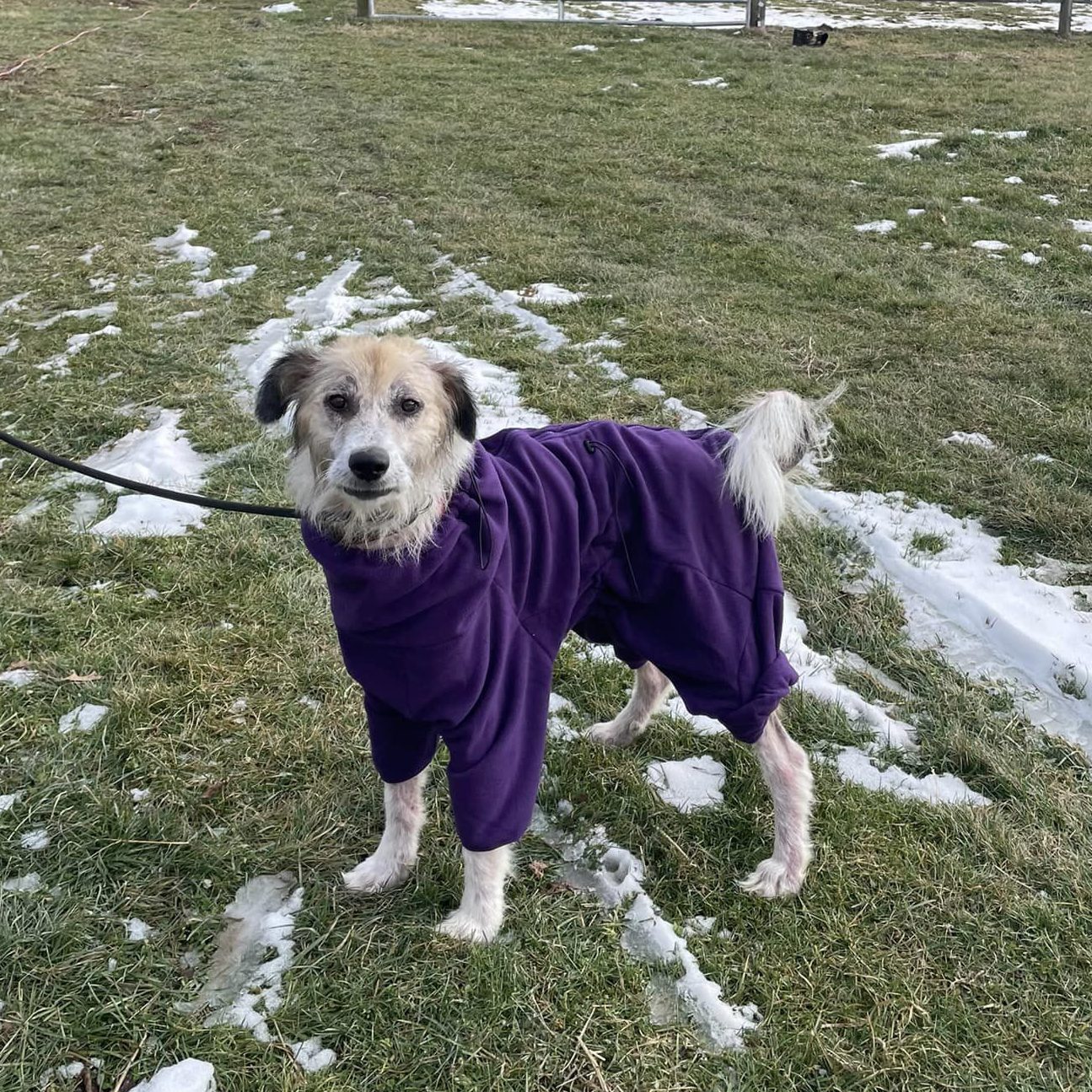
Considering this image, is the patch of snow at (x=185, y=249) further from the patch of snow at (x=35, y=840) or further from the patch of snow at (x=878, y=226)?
the patch of snow at (x=35, y=840)

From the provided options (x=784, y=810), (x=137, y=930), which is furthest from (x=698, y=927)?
(x=137, y=930)

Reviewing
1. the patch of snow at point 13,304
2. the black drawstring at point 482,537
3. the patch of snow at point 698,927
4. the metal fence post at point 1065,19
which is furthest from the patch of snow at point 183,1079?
the metal fence post at point 1065,19

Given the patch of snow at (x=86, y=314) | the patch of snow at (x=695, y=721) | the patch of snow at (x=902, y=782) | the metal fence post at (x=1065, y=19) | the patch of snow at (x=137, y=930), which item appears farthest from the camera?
the metal fence post at (x=1065, y=19)

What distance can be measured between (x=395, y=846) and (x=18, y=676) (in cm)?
177

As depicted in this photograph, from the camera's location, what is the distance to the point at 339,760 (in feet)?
10.2

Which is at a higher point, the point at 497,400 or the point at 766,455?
the point at 766,455

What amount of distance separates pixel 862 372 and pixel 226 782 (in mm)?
4678

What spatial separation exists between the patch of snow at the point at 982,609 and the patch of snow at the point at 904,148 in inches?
298

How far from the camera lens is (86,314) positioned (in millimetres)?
6848

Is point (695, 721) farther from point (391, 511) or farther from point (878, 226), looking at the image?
point (878, 226)

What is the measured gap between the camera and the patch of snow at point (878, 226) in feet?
26.8

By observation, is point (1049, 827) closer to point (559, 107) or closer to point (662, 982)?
point (662, 982)

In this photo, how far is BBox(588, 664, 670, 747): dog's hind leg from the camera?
3.21 meters

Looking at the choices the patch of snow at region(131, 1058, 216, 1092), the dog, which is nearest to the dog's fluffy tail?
the dog
